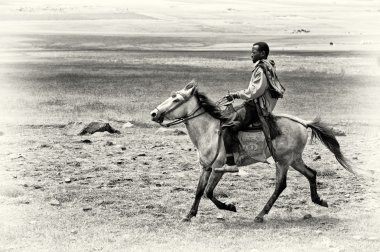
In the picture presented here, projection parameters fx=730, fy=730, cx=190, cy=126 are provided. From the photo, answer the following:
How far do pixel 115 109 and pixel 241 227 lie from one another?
13.8 meters

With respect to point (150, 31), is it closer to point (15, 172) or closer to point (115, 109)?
point (115, 109)

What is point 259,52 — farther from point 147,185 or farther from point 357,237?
point 147,185

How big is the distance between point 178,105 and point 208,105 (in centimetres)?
40

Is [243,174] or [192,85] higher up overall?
[192,85]

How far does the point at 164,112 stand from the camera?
938 cm

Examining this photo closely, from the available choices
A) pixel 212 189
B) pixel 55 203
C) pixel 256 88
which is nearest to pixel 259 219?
pixel 212 189

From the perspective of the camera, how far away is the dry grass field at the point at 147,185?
8.56 metres

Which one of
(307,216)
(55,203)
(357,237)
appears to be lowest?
(55,203)

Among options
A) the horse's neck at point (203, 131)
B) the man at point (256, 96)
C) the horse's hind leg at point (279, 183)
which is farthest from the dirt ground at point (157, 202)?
the man at point (256, 96)

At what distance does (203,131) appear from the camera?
31.3 ft

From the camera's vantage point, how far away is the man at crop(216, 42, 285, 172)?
30.5 feet

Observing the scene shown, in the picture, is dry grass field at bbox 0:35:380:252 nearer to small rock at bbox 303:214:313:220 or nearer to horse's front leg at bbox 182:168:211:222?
small rock at bbox 303:214:313:220

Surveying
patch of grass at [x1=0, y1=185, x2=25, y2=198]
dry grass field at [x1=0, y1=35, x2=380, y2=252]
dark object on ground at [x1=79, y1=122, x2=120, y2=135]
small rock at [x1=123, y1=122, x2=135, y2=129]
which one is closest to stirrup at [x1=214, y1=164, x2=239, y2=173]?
dry grass field at [x1=0, y1=35, x2=380, y2=252]

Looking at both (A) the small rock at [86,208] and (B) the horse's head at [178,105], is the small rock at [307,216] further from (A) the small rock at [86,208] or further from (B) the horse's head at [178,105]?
(A) the small rock at [86,208]
